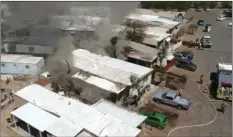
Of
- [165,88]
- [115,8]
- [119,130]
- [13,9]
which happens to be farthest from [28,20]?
[119,130]

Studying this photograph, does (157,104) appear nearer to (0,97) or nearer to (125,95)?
(125,95)

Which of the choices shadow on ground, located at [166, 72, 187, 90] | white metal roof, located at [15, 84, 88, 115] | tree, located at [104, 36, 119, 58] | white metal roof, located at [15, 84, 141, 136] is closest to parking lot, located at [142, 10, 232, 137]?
shadow on ground, located at [166, 72, 187, 90]

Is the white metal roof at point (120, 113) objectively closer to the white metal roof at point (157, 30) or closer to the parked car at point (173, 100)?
the parked car at point (173, 100)

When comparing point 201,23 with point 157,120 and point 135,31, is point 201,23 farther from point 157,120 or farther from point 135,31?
point 157,120

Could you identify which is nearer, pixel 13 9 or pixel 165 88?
pixel 165 88

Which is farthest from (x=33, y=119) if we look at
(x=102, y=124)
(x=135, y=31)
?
(x=135, y=31)

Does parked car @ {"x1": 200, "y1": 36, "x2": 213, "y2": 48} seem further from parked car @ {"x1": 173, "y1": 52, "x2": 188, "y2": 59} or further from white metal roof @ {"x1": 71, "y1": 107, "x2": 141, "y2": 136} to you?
white metal roof @ {"x1": 71, "y1": 107, "x2": 141, "y2": 136}
